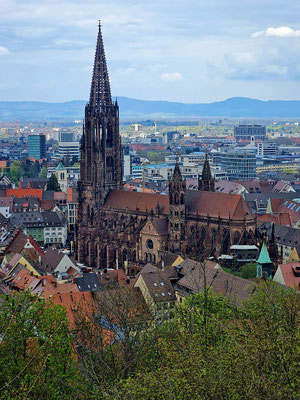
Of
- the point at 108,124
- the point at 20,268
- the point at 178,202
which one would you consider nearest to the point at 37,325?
the point at 20,268

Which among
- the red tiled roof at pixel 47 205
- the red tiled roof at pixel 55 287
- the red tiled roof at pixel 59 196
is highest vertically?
the red tiled roof at pixel 55 287

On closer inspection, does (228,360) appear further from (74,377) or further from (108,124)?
(108,124)

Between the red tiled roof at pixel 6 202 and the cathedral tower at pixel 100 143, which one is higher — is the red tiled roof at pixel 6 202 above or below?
below

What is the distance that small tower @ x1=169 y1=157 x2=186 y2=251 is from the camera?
118 m

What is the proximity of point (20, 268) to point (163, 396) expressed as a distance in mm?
64799

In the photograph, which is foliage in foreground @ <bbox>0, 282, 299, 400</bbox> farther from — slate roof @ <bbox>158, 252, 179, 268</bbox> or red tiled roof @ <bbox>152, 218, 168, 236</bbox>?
red tiled roof @ <bbox>152, 218, 168, 236</bbox>

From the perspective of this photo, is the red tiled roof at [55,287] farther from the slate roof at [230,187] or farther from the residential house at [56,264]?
the slate roof at [230,187]

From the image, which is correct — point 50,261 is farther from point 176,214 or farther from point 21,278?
point 176,214

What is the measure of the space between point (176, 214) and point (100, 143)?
25.7 metres

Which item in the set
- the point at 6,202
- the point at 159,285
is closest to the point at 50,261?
the point at 159,285

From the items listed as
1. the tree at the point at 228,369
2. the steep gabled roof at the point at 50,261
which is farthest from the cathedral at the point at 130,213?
the tree at the point at 228,369

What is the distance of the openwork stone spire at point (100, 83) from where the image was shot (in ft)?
451

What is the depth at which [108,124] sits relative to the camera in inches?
5379

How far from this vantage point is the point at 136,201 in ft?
430
